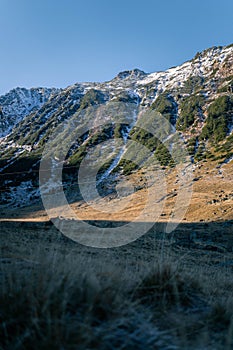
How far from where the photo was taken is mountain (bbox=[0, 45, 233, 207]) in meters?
101

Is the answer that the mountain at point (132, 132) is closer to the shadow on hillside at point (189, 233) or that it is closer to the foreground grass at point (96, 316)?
the shadow on hillside at point (189, 233)

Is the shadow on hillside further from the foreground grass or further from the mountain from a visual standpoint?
the mountain

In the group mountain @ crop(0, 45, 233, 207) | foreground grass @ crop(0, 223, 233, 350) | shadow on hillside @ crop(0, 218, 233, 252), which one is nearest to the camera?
foreground grass @ crop(0, 223, 233, 350)

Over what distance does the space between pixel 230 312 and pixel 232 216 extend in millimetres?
40799

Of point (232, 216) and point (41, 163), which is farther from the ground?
point (41, 163)

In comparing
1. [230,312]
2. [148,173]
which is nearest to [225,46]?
[148,173]

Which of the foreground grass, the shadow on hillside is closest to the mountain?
the shadow on hillside

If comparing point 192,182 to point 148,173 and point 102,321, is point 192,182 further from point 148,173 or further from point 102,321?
point 102,321

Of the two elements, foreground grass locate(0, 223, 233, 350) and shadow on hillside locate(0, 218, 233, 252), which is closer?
foreground grass locate(0, 223, 233, 350)

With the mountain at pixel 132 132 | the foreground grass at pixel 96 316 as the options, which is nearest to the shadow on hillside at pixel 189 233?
the foreground grass at pixel 96 316

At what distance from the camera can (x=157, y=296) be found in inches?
139

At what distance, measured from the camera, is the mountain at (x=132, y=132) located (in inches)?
3989

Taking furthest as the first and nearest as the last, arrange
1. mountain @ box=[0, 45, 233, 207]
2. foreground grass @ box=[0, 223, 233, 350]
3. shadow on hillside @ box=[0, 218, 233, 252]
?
1. mountain @ box=[0, 45, 233, 207]
2. shadow on hillside @ box=[0, 218, 233, 252]
3. foreground grass @ box=[0, 223, 233, 350]

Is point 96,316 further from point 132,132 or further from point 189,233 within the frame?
point 132,132
